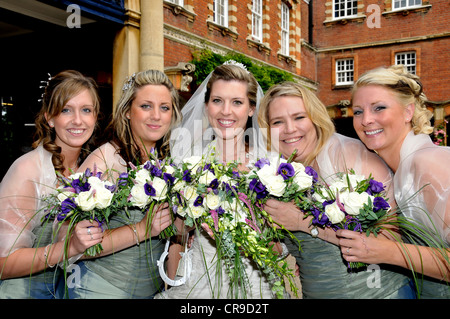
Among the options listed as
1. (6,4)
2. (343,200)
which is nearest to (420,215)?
(343,200)

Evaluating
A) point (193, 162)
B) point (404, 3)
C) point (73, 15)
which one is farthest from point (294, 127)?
point (404, 3)

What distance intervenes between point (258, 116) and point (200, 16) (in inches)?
365

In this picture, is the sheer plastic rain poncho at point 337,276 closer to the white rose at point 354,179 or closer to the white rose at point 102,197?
the white rose at point 354,179

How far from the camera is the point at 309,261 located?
237 centimetres

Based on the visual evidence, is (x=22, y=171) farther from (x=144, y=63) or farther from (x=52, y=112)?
(x=144, y=63)

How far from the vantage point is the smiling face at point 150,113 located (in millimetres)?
3104

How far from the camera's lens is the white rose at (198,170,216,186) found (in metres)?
2.12

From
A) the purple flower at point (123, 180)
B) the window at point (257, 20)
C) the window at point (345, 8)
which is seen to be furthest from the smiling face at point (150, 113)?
A: the window at point (345, 8)

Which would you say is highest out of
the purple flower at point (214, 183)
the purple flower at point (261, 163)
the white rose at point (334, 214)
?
the purple flower at point (261, 163)

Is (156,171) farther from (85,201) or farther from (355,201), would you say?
(355,201)

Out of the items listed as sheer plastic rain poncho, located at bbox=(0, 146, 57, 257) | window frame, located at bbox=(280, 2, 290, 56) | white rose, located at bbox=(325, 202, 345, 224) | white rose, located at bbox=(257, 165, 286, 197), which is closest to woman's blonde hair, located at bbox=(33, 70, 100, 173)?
sheer plastic rain poncho, located at bbox=(0, 146, 57, 257)

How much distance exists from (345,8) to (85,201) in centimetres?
2109

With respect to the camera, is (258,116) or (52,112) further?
(258,116)

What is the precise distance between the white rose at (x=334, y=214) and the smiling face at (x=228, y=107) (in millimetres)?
1390
